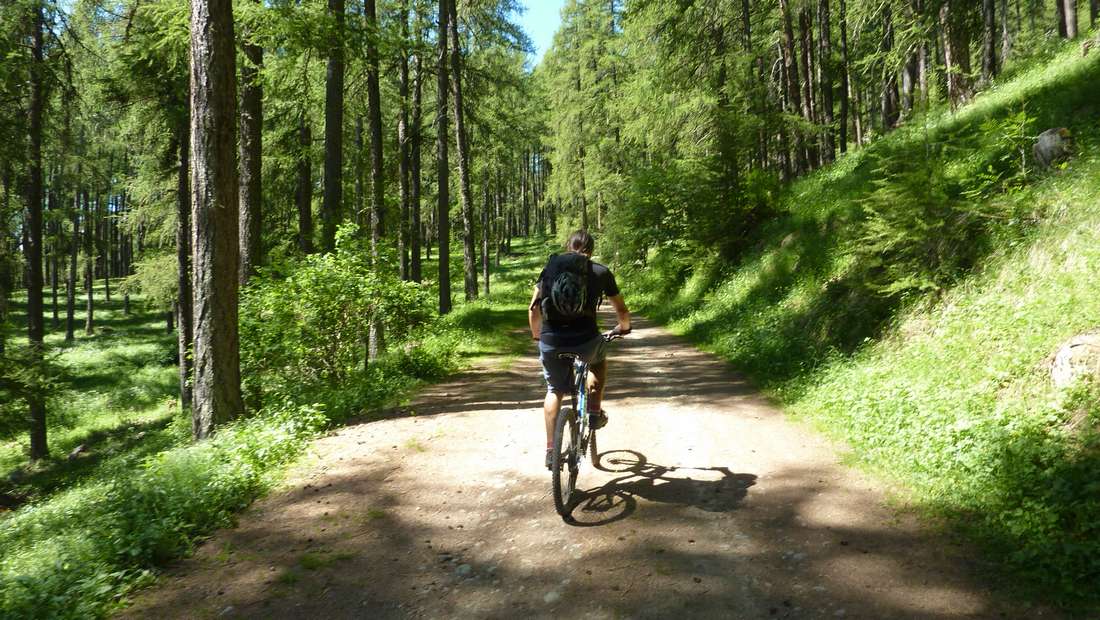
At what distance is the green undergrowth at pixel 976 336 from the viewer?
4.01 metres

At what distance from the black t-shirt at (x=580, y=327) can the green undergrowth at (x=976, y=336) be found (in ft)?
9.30

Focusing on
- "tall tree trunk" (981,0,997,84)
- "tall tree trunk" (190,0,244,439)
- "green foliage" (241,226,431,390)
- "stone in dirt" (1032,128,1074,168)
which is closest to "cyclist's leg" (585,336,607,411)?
"tall tree trunk" (190,0,244,439)

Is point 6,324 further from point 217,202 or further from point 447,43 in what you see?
point 447,43

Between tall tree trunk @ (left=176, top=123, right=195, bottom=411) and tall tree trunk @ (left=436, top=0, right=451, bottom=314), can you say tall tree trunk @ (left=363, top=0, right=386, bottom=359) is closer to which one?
tall tree trunk @ (left=436, top=0, right=451, bottom=314)

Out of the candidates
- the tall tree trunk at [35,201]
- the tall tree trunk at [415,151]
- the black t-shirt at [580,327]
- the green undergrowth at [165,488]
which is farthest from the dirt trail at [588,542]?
the tall tree trunk at [415,151]

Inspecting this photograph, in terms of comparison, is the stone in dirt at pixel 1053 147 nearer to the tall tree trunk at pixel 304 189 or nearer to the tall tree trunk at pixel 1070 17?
the tall tree trunk at pixel 1070 17

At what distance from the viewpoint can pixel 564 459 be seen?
4902 mm

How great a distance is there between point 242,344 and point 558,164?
28513 millimetres

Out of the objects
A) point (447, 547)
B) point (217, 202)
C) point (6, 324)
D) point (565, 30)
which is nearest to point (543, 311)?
point (447, 547)

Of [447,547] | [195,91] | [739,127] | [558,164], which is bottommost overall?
[447,547]

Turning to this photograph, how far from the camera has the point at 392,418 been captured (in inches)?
324

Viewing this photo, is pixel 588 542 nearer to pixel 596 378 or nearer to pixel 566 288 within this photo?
pixel 596 378

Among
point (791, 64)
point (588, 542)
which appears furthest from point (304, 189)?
point (588, 542)

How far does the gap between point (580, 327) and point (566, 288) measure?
1.27 ft
